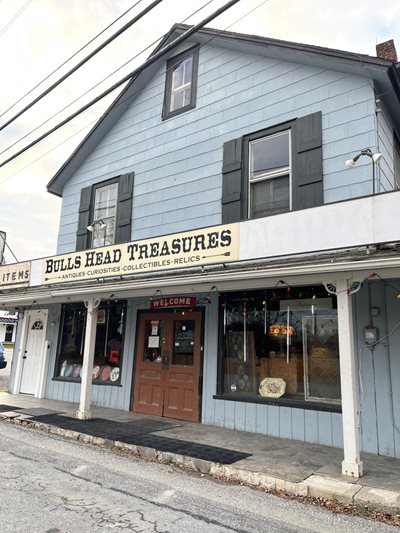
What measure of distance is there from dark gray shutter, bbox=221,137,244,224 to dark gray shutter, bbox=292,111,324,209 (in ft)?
3.79

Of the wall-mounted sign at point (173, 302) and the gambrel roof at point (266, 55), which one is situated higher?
the gambrel roof at point (266, 55)

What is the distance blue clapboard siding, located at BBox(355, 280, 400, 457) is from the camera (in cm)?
613

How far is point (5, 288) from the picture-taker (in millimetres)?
10797

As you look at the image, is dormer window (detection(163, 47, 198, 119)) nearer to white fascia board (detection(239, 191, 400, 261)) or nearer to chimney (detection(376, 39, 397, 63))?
chimney (detection(376, 39, 397, 63))

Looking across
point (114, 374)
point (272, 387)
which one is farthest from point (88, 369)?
point (272, 387)

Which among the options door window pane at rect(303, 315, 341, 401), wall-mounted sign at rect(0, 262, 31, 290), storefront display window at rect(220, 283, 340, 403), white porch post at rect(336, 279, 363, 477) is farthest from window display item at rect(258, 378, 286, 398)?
wall-mounted sign at rect(0, 262, 31, 290)

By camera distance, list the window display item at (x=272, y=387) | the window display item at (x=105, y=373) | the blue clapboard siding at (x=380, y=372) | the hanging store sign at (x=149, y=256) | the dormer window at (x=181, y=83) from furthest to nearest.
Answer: the window display item at (x=105, y=373), the dormer window at (x=181, y=83), the window display item at (x=272, y=387), the hanging store sign at (x=149, y=256), the blue clapboard siding at (x=380, y=372)

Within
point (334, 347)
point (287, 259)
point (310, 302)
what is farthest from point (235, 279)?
point (334, 347)

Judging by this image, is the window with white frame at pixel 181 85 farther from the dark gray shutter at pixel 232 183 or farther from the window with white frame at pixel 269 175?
the window with white frame at pixel 269 175

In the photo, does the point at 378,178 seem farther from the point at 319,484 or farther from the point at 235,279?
the point at 319,484

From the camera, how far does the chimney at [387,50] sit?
29.5 ft

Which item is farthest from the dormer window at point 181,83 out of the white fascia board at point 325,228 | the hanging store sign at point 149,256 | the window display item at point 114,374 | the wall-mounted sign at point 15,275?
the window display item at point 114,374

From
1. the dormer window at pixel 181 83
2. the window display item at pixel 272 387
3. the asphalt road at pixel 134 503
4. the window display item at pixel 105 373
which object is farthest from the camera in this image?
the window display item at pixel 105 373

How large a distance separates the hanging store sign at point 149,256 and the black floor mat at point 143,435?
111 inches
